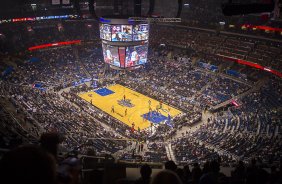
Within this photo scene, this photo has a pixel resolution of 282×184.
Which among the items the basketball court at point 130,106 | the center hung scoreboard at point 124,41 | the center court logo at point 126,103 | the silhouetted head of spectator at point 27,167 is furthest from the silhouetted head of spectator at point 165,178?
the center court logo at point 126,103

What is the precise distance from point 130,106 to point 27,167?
33540 mm

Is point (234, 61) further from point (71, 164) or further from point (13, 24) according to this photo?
point (71, 164)

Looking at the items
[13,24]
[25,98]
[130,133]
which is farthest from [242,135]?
[13,24]

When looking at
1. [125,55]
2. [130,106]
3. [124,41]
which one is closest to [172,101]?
[130,106]

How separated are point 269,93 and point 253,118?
7496 millimetres

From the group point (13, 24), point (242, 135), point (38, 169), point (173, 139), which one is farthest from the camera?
point (13, 24)

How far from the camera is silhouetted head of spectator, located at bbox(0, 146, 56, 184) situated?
1860 millimetres

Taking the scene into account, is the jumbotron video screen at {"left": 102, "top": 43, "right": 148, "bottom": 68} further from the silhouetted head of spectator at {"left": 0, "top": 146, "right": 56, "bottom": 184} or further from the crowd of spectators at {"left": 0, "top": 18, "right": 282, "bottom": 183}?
the silhouetted head of spectator at {"left": 0, "top": 146, "right": 56, "bottom": 184}

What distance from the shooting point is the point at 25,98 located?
29.6 meters

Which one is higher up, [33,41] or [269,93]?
[33,41]

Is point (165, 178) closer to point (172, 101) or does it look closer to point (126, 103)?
point (172, 101)

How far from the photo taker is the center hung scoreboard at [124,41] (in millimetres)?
33062

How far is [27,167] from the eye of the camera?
6.14 feet

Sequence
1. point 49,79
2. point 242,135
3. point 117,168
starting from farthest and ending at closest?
point 49,79
point 242,135
point 117,168
